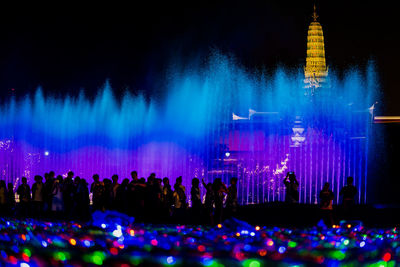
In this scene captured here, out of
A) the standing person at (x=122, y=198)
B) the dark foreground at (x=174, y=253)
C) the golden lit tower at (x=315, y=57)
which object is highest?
the golden lit tower at (x=315, y=57)

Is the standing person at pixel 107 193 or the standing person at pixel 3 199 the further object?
the standing person at pixel 3 199

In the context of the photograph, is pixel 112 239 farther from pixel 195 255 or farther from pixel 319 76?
pixel 319 76

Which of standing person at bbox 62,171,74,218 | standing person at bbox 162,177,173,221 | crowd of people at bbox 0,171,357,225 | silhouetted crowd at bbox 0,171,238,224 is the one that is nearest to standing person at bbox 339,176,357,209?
crowd of people at bbox 0,171,357,225

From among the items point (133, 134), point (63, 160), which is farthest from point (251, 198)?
point (63, 160)

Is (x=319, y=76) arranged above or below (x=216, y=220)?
above

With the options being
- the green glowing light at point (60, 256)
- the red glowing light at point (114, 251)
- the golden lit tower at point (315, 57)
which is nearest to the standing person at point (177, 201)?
the red glowing light at point (114, 251)

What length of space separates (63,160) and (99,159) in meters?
1.76

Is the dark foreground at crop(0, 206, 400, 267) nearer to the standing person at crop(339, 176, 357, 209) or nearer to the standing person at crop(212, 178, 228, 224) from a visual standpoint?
the standing person at crop(212, 178, 228, 224)

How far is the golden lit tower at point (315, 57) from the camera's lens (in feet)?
285

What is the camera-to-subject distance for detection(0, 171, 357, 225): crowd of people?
14.4 metres

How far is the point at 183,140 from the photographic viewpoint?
29969 mm

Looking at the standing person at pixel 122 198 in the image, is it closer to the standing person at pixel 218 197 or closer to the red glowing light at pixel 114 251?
the standing person at pixel 218 197

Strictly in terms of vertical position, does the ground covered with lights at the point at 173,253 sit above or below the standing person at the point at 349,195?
above

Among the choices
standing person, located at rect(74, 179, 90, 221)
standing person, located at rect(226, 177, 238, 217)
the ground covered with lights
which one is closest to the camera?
the ground covered with lights
